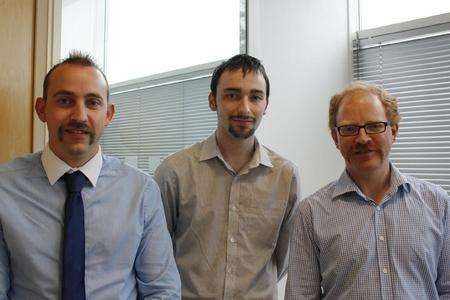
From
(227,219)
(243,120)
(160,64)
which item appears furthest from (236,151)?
(160,64)

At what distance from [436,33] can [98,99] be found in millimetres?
2256

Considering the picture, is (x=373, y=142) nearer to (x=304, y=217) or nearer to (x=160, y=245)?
(x=304, y=217)

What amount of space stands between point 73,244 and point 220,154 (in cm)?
70

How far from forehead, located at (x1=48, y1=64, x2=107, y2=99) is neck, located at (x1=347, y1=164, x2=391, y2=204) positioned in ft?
3.20

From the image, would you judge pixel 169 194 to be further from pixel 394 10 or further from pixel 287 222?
pixel 394 10

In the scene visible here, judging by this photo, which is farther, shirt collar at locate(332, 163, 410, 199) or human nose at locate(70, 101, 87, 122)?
shirt collar at locate(332, 163, 410, 199)

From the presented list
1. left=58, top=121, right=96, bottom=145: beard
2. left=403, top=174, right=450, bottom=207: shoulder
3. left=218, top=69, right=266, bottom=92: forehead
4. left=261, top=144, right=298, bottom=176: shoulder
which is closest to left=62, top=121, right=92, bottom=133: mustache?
left=58, top=121, right=96, bottom=145: beard

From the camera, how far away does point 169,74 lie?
9.32 ft

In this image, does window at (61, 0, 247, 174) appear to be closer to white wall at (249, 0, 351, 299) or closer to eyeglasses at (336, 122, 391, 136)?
white wall at (249, 0, 351, 299)

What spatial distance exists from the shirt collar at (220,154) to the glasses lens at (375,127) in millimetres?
482

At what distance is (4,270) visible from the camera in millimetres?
1312

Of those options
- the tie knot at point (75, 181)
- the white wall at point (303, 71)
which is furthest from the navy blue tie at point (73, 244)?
the white wall at point (303, 71)

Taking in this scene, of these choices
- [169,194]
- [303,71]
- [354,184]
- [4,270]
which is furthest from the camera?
[303,71]

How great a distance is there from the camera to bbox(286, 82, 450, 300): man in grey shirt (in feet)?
4.58
